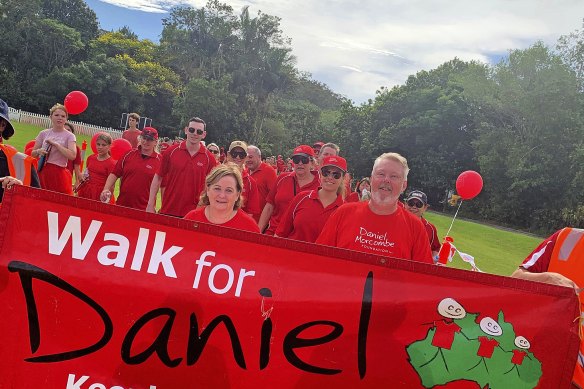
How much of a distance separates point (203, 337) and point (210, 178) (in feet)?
5.15

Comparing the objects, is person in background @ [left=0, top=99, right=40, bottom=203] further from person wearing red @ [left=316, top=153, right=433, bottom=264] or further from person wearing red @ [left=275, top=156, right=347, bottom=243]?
person wearing red @ [left=275, top=156, right=347, bottom=243]

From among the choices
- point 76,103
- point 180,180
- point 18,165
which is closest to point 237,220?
point 18,165

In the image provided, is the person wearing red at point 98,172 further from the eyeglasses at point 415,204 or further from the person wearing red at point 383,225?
the person wearing red at point 383,225

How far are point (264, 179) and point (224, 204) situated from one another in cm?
317

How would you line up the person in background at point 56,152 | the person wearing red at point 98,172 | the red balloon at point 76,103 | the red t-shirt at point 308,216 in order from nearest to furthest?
the red t-shirt at point 308,216
the person in background at point 56,152
the person wearing red at point 98,172
the red balloon at point 76,103

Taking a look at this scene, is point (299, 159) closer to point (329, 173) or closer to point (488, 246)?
point (329, 173)

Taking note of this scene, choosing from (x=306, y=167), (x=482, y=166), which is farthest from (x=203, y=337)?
(x=482, y=166)

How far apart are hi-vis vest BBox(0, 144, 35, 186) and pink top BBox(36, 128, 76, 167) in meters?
3.15

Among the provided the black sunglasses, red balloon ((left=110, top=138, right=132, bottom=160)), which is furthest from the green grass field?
the black sunglasses

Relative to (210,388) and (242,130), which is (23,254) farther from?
(242,130)

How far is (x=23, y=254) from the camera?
104 inches

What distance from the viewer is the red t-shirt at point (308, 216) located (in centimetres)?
453

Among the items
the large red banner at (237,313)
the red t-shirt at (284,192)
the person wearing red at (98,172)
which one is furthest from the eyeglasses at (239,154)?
the large red banner at (237,313)

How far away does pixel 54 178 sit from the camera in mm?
6348
